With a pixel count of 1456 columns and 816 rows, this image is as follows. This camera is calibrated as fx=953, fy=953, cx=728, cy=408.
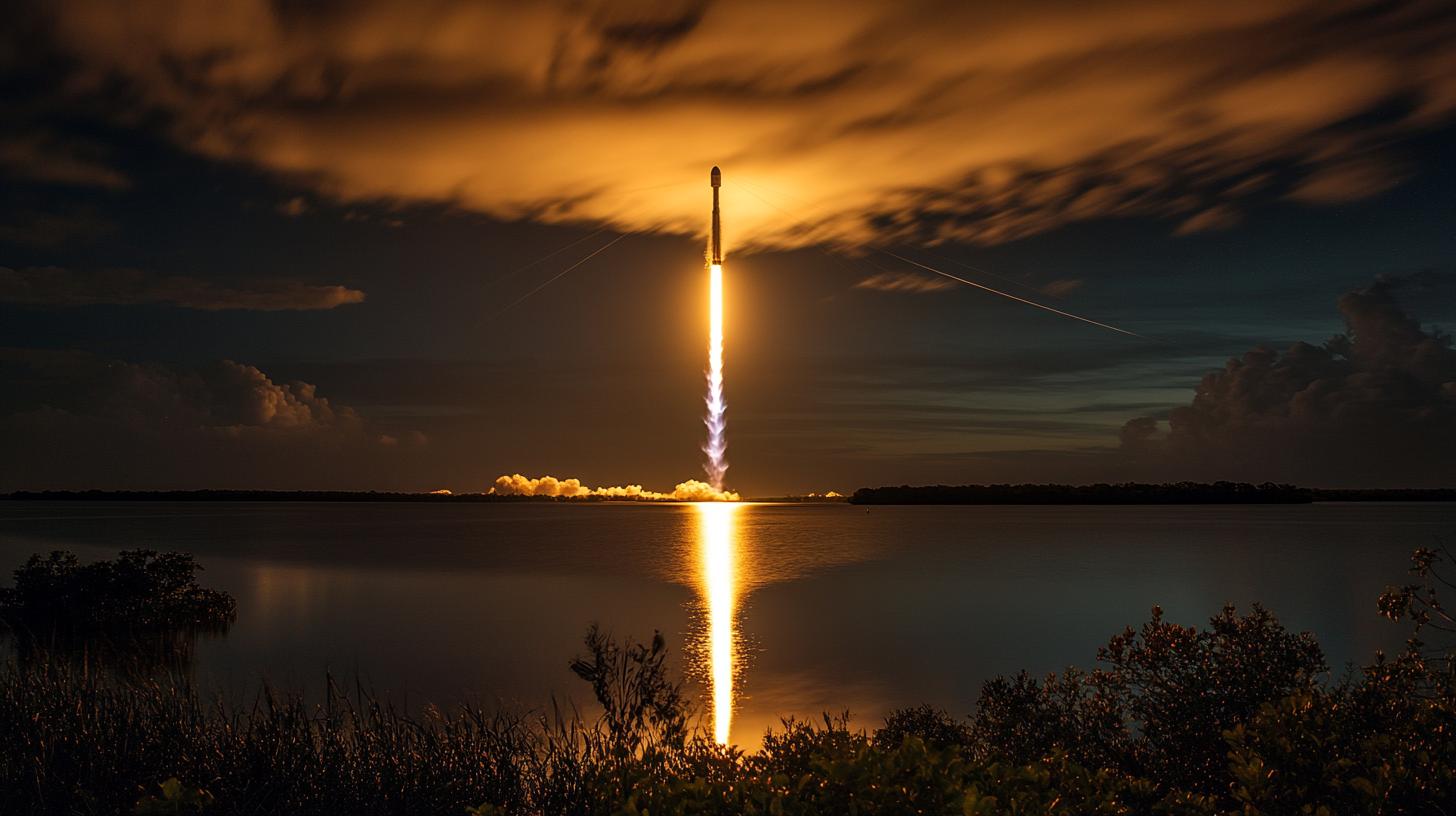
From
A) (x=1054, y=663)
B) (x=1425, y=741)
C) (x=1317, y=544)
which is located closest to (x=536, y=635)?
(x=1054, y=663)

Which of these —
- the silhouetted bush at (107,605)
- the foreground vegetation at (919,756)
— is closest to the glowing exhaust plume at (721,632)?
the foreground vegetation at (919,756)

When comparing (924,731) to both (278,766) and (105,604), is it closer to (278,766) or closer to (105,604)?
(278,766)

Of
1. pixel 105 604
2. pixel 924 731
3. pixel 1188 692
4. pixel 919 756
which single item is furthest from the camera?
pixel 105 604

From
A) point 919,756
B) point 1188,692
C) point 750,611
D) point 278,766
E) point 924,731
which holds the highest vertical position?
point 919,756

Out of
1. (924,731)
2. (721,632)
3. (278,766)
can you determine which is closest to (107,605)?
(721,632)

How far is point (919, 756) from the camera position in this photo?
7.34 m

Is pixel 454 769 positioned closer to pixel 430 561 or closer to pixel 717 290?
pixel 717 290

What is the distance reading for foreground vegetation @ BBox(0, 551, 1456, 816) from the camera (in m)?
7.36

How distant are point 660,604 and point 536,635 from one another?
19.0 meters

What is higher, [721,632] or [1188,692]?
[1188,692]

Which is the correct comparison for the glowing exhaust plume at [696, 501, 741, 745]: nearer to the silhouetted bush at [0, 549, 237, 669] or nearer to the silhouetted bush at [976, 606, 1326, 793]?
the silhouetted bush at [976, 606, 1326, 793]

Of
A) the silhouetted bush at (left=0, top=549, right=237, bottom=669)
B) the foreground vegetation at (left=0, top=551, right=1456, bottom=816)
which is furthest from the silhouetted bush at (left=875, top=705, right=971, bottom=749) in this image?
the silhouetted bush at (left=0, top=549, right=237, bottom=669)

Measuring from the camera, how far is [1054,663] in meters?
45.2

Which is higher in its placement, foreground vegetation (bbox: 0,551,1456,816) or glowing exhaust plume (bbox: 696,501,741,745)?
foreground vegetation (bbox: 0,551,1456,816)
